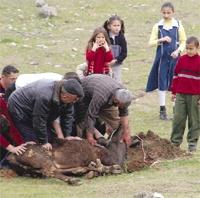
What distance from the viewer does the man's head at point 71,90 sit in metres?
9.37

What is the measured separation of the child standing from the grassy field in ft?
1.78

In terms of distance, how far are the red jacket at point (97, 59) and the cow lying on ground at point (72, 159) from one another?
2.31 m

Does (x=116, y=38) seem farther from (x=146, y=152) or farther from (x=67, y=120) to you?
(x=67, y=120)

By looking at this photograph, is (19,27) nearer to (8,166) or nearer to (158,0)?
(158,0)

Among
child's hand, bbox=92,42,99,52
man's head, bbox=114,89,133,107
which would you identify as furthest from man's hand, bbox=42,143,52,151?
child's hand, bbox=92,42,99,52

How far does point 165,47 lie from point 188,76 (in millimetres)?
2820

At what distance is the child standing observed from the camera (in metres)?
11.2

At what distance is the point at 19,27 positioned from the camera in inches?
872

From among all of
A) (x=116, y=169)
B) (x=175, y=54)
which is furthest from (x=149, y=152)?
(x=175, y=54)

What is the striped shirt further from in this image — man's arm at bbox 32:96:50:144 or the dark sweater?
the dark sweater

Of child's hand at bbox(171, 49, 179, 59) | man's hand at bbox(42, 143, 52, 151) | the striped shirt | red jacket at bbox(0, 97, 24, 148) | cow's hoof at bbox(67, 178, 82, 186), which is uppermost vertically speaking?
child's hand at bbox(171, 49, 179, 59)

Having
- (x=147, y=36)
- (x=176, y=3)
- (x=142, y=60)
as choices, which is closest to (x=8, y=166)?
(x=142, y=60)

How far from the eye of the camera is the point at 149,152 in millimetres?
10625

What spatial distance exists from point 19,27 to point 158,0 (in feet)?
17.8
